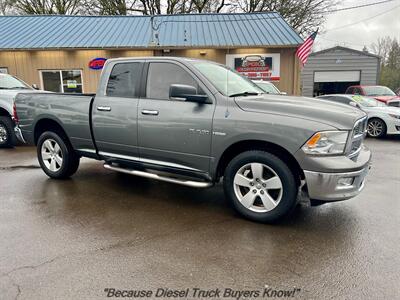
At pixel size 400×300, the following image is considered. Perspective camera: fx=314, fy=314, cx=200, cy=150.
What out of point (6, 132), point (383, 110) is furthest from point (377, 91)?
point (6, 132)

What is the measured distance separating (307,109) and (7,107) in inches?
296

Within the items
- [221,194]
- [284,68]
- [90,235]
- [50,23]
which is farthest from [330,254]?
[50,23]

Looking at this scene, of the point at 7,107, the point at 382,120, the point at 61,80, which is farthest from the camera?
the point at 61,80

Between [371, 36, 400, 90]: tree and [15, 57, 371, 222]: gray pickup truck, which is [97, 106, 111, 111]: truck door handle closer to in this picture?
[15, 57, 371, 222]: gray pickup truck

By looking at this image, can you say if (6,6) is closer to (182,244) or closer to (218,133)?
(218,133)

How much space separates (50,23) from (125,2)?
30.8 feet

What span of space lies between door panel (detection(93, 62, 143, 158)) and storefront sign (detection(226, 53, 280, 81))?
10.5 m

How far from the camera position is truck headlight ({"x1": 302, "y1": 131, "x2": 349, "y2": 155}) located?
317 cm

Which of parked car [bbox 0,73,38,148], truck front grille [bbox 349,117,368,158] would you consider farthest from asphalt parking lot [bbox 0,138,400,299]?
parked car [bbox 0,73,38,148]

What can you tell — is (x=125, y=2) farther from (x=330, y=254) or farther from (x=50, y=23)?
(x=330, y=254)

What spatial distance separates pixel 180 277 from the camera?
2.62 m

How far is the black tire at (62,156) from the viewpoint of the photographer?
5164 millimetres

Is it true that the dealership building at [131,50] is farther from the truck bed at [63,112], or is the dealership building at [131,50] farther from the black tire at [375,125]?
the truck bed at [63,112]

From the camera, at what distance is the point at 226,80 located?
4.23 m
